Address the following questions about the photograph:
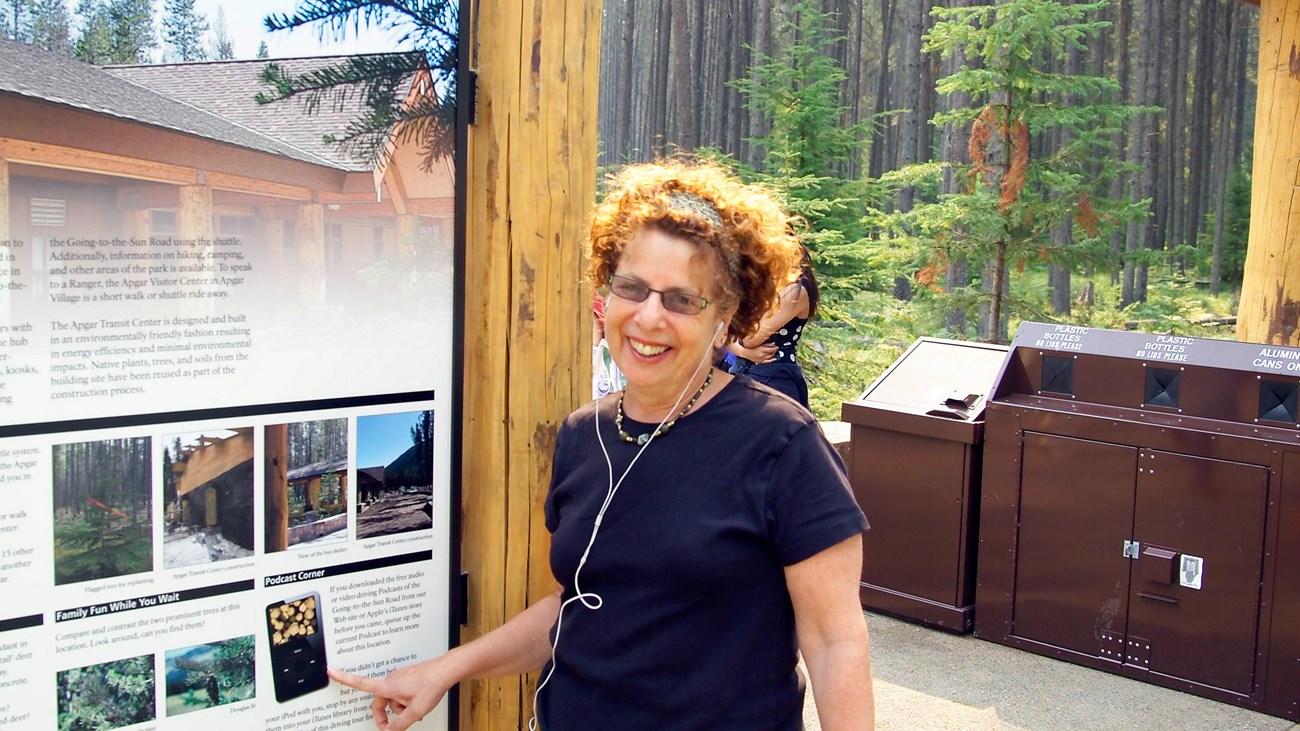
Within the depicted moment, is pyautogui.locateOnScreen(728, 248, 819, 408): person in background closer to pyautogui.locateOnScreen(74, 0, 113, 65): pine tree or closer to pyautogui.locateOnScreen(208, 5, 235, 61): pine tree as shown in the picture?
pyautogui.locateOnScreen(208, 5, 235, 61): pine tree

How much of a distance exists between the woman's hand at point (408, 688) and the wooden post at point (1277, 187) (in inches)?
229

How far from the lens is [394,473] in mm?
2277

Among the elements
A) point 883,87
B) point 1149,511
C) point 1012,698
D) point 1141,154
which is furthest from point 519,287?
point 883,87

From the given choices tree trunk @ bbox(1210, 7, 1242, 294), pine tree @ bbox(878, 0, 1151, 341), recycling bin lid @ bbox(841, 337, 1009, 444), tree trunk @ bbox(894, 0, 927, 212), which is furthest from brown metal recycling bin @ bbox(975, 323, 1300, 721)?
tree trunk @ bbox(1210, 7, 1242, 294)

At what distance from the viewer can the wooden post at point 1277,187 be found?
6.36 metres

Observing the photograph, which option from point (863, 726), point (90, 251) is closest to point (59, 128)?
point (90, 251)

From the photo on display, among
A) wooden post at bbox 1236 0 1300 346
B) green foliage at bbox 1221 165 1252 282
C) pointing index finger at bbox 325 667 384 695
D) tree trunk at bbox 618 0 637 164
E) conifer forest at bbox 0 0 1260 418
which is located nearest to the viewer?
pointing index finger at bbox 325 667 384 695

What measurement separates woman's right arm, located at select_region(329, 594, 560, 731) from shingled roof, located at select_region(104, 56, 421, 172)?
38.1 inches

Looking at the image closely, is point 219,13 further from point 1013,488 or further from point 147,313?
point 1013,488

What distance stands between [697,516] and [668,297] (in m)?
0.39

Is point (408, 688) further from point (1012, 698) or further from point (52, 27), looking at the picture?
point (1012, 698)

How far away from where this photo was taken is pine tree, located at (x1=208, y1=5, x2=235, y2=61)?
193cm

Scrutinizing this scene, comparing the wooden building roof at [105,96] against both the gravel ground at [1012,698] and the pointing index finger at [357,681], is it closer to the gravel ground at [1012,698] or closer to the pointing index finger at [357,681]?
the pointing index finger at [357,681]

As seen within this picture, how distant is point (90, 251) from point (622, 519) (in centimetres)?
99
